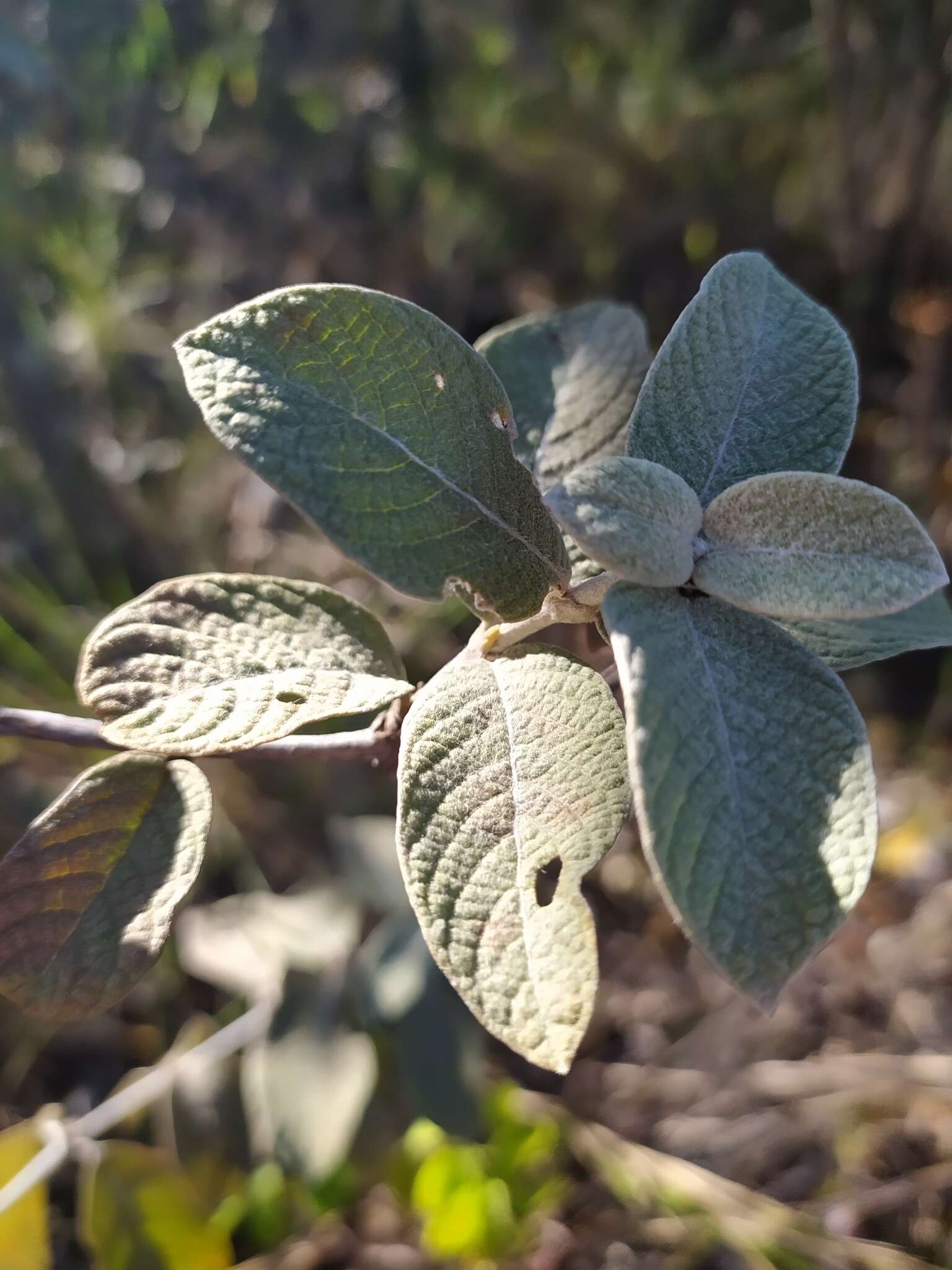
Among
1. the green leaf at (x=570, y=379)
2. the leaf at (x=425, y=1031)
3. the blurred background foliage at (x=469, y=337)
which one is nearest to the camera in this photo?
the green leaf at (x=570, y=379)

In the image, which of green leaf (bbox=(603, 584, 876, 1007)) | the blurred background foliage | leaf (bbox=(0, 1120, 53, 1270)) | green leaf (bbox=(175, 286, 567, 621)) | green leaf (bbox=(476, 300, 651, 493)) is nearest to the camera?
green leaf (bbox=(603, 584, 876, 1007))

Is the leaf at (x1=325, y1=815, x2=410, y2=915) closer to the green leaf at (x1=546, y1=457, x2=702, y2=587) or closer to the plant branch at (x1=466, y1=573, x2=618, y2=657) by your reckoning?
the plant branch at (x1=466, y1=573, x2=618, y2=657)

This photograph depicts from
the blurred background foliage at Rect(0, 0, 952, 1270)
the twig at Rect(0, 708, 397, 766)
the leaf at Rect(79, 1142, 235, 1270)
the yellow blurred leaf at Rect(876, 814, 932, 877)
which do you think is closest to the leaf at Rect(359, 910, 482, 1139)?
the blurred background foliage at Rect(0, 0, 952, 1270)

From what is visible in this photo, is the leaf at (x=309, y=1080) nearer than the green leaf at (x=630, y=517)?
No

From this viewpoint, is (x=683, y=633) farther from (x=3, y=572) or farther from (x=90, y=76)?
(x=90, y=76)

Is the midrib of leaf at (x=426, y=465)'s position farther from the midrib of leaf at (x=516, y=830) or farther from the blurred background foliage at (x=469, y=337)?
the blurred background foliage at (x=469, y=337)

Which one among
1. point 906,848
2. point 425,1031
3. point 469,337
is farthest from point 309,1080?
point 469,337

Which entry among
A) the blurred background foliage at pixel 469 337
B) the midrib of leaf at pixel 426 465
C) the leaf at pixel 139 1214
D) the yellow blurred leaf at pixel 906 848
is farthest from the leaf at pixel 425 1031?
the yellow blurred leaf at pixel 906 848
